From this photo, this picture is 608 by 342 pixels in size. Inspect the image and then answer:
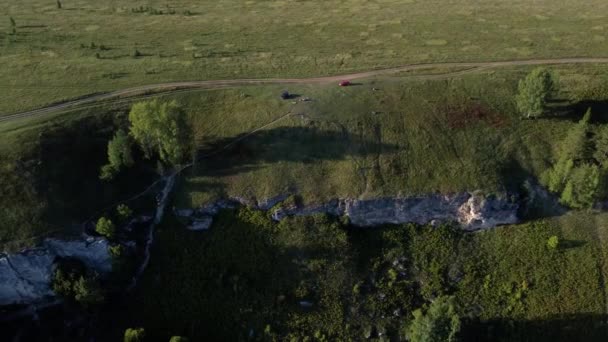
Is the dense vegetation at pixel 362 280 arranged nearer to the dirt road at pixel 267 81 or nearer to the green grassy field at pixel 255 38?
the dirt road at pixel 267 81

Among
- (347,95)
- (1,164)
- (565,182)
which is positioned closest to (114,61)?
(1,164)

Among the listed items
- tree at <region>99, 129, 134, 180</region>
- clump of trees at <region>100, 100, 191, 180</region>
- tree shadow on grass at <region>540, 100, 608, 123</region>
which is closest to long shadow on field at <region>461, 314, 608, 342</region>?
tree shadow on grass at <region>540, 100, 608, 123</region>

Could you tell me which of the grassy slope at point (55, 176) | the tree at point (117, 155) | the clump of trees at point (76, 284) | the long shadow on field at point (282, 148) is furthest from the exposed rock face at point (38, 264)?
the long shadow on field at point (282, 148)

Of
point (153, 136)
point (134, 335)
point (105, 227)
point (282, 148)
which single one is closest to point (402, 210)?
point (282, 148)

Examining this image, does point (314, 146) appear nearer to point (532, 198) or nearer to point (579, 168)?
point (532, 198)

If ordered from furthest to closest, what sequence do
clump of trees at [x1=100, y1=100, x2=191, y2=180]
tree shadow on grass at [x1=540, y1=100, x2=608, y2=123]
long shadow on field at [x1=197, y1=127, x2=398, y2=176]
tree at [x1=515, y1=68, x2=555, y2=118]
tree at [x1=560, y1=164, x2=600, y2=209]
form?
tree shadow on grass at [x1=540, y1=100, x2=608, y2=123] → tree at [x1=515, y1=68, x2=555, y2=118] → long shadow on field at [x1=197, y1=127, x2=398, y2=176] → clump of trees at [x1=100, y1=100, x2=191, y2=180] → tree at [x1=560, y1=164, x2=600, y2=209]

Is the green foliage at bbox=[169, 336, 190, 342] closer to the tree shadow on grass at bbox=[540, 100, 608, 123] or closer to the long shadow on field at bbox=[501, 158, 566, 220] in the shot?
the long shadow on field at bbox=[501, 158, 566, 220]
